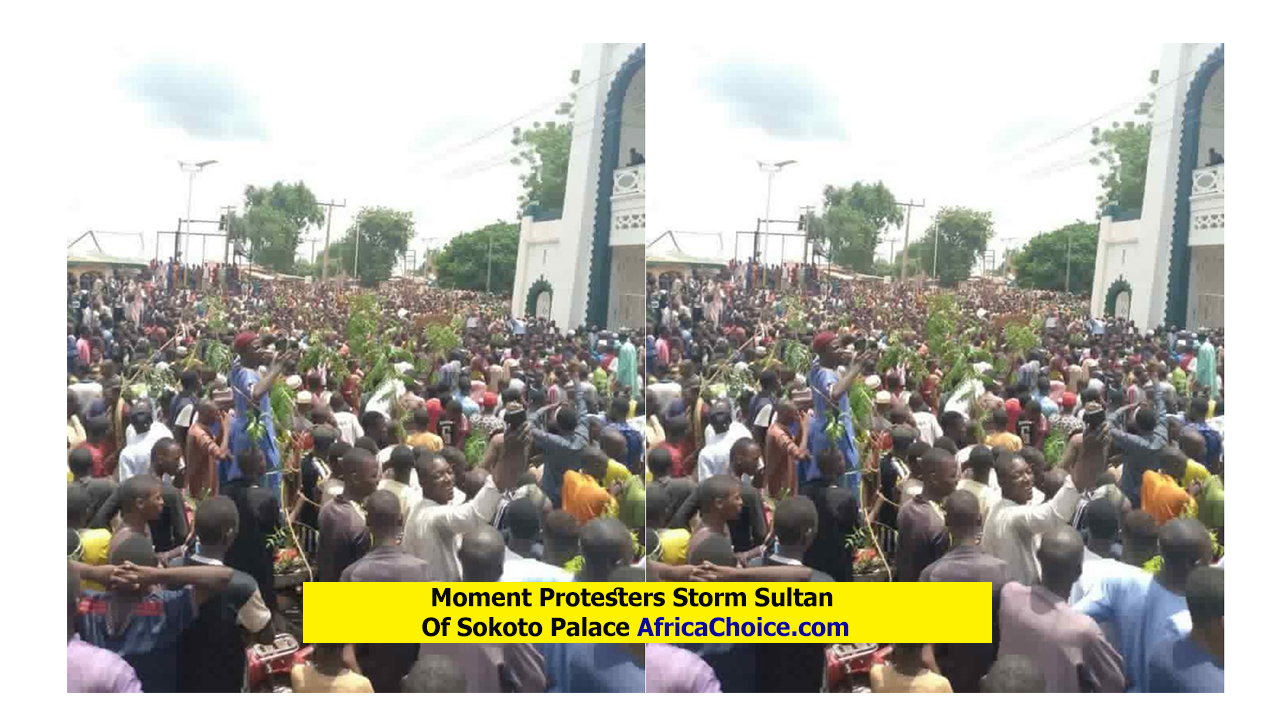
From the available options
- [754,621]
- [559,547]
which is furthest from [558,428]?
[754,621]

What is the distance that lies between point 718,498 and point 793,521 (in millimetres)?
332

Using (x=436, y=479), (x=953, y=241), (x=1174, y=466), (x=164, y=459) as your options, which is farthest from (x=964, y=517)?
(x=164, y=459)

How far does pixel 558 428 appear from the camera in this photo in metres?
5.36

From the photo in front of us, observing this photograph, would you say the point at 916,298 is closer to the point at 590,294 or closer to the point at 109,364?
the point at 590,294

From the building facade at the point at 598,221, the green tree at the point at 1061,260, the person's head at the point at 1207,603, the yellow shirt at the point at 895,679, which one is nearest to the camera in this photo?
the person's head at the point at 1207,603

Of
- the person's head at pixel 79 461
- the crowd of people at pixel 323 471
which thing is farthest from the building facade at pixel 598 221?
the person's head at pixel 79 461

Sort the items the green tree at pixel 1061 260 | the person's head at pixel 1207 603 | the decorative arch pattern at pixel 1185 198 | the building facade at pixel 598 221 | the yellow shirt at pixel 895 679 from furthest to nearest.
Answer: the green tree at pixel 1061 260
the decorative arch pattern at pixel 1185 198
the yellow shirt at pixel 895 679
the building facade at pixel 598 221
the person's head at pixel 1207 603

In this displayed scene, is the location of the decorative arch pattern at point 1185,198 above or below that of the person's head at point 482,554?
above

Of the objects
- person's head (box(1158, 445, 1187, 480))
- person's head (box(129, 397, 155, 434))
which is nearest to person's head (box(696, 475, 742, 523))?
person's head (box(1158, 445, 1187, 480))

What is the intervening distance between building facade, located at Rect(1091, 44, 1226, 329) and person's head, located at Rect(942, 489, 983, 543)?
1027 millimetres

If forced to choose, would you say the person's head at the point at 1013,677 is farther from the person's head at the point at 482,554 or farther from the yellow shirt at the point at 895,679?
the person's head at the point at 482,554

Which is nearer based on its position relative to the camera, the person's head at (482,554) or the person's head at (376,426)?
the person's head at (482,554)

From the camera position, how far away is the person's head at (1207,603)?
17.0ft

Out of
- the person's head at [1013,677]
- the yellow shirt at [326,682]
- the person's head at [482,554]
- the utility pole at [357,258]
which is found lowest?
the yellow shirt at [326,682]
